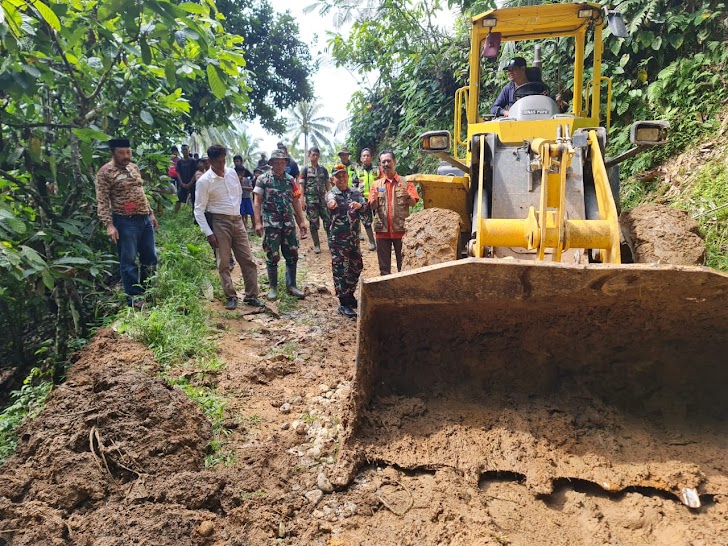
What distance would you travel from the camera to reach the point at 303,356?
14.7 ft

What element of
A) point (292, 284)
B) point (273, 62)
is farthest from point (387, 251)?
point (273, 62)

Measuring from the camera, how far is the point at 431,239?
132 inches

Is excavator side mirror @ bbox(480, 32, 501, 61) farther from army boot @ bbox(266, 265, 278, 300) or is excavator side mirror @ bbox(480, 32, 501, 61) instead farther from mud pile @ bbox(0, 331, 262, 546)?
mud pile @ bbox(0, 331, 262, 546)

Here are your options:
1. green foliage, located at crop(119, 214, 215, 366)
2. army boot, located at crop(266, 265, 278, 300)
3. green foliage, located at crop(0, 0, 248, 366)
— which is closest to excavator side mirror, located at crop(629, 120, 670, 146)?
green foliage, located at crop(0, 0, 248, 366)

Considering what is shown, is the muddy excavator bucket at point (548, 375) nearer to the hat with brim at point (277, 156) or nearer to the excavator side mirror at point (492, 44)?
the excavator side mirror at point (492, 44)

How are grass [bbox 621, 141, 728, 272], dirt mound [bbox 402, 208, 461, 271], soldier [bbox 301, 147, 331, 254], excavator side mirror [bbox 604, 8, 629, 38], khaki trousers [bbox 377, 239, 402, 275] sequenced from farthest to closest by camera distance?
1. soldier [bbox 301, 147, 331, 254]
2. khaki trousers [bbox 377, 239, 402, 275]
3. grass [bbox 621, 141, 728, 272]
4. excavator side mirror [bbox 604, 8, 629, 38]
5. dirt mound [bbox 402, 208, 461, 271]

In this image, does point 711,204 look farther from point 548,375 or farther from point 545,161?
point 548,375

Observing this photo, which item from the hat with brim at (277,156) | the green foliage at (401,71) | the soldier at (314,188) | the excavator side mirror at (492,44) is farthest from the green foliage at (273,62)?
the excavator side mirror at (492,44)

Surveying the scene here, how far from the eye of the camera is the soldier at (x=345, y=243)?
5680 millimetres

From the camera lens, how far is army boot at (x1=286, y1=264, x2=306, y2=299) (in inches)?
248

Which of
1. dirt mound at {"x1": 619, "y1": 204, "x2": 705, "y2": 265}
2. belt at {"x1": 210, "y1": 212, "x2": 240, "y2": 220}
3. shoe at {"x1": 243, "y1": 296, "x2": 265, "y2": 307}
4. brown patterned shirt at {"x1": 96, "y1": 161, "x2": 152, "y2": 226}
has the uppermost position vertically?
brown patterned shirt at {"x1": 96, "y1": 161, "x2": 152, "y2": 226}

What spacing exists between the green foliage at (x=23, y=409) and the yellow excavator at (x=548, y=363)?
6.91 ft

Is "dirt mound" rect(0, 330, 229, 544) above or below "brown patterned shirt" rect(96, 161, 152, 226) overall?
below

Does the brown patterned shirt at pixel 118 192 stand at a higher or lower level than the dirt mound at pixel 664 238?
higher
